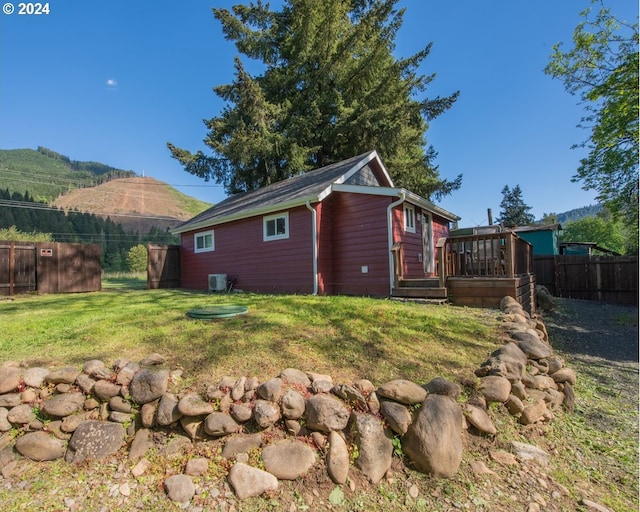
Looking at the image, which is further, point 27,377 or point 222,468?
point 27,377

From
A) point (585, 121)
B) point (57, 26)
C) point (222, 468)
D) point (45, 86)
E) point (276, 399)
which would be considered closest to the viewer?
point (222, 468)

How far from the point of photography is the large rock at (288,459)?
2.08 m

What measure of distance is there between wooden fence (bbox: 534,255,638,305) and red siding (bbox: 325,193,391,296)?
9296 millimetres

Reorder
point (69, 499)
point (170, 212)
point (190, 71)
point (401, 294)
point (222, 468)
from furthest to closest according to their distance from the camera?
point (170, 212) → point (190, 71) → point (401, 294) → point (222, 468) → point (69, 499)

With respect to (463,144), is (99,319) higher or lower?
lower

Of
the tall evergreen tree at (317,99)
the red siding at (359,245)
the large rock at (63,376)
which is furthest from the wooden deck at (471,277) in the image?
the tall evergreen tree at (317,99)

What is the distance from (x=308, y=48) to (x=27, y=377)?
18.9 metres

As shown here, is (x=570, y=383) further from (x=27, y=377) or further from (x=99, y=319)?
(x=99, y=319)

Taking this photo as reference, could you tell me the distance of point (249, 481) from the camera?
199 centimetres

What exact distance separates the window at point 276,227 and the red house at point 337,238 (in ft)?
0.10

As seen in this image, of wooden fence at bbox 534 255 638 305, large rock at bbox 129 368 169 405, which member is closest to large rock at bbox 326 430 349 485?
large rock at bbox 129 368 169 405

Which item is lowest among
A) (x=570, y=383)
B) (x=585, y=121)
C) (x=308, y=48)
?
(x=570, y=383)

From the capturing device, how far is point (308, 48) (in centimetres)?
1686

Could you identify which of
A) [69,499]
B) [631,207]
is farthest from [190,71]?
[631,207]
